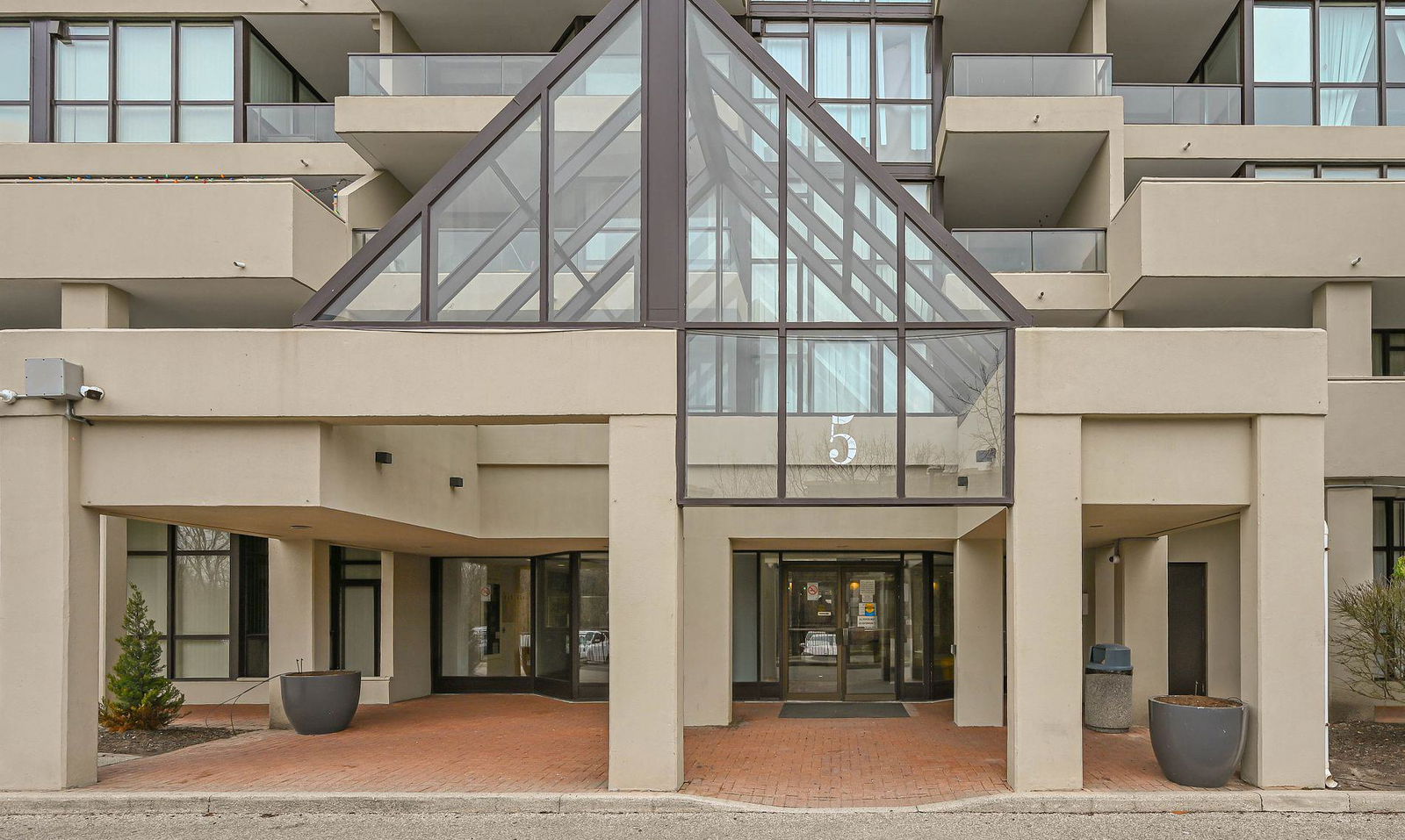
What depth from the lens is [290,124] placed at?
2028cm

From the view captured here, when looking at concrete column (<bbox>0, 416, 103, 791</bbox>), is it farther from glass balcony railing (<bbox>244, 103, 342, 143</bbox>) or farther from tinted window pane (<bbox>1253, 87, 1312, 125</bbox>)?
tinted window pane (<bbox>1253, 87, 1312, 125</bbox>)

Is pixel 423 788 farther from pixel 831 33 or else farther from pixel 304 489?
pixel 831 33

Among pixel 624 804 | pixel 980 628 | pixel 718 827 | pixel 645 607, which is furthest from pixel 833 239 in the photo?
pixel 980 628

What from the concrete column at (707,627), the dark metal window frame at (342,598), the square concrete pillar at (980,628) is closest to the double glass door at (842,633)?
the concrete column at (707,627)

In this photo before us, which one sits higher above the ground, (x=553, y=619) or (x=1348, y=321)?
(x=1348, y=321)

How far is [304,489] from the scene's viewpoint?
11.0 meters

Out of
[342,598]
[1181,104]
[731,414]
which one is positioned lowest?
[342,598]

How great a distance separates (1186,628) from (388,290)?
13071 mm

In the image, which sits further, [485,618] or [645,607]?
[485,618]

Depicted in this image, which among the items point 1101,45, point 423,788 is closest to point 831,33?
point 1101,45

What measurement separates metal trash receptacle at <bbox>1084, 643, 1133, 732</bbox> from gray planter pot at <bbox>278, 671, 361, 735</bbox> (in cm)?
1004

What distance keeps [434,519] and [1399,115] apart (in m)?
17.6

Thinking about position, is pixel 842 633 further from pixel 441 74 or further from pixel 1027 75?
pixel 441 74

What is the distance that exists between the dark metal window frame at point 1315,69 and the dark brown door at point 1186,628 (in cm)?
817
